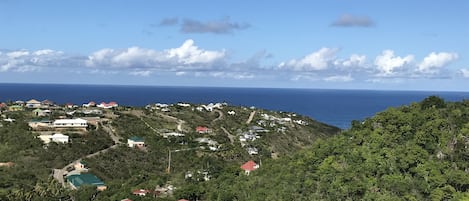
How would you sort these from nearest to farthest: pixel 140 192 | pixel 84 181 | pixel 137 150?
pixel 140 192 < pixel 84 181 < pixel 137 150

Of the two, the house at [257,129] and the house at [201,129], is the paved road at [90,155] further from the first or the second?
the house at [257,129]

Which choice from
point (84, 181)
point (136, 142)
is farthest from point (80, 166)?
point (136, 142)

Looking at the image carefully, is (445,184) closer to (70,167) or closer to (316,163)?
(316,163)

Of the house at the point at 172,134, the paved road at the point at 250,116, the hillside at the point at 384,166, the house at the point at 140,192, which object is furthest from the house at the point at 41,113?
the hillside at the point at 384,166

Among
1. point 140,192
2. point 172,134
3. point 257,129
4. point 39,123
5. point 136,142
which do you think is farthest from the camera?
point 257,129

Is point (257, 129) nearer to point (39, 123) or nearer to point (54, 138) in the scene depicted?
point (39, 123)

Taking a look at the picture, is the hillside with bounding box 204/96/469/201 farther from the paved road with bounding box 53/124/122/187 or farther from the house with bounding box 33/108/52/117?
the house with bounding box 33/108/52/117

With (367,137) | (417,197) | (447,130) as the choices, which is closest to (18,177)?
(367,137)
